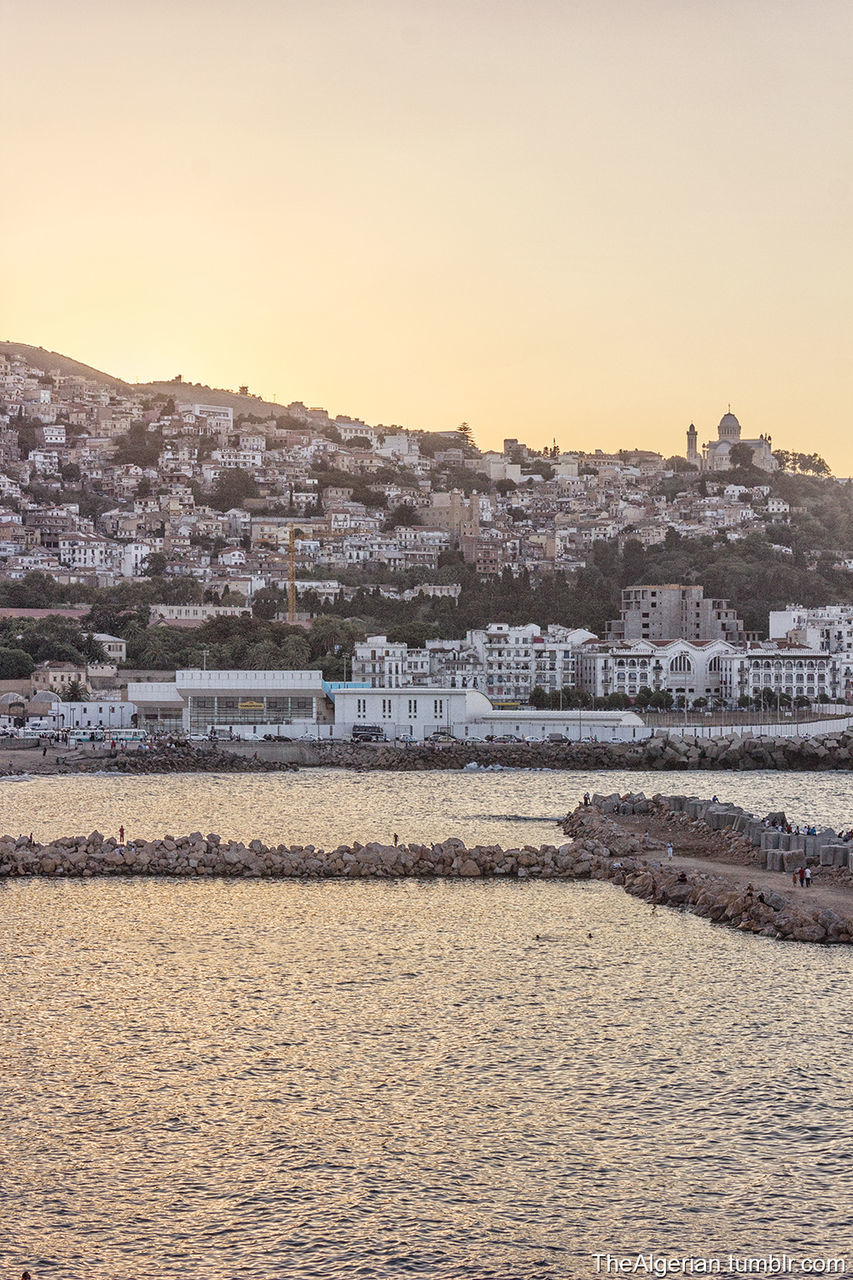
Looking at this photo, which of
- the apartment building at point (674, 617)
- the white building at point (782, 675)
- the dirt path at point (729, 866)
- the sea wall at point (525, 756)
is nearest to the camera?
the dirt path at point (729, 866)

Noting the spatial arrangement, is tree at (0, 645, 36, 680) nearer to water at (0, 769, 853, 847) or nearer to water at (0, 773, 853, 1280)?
water at (0, 769, 853, 847)

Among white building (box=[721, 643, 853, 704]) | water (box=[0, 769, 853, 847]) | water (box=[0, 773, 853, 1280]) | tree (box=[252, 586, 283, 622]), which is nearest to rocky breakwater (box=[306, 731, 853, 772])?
water (box=[0, 769, 853, 847])

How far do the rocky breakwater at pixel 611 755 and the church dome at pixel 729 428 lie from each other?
10296 centimetres

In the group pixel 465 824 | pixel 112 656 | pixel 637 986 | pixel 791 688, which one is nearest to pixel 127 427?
pixel 112 656

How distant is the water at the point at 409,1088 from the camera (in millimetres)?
8273

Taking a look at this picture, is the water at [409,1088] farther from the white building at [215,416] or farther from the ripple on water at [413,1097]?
the white building at [215,416]

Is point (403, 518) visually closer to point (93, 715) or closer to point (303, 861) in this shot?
point (93, 715)

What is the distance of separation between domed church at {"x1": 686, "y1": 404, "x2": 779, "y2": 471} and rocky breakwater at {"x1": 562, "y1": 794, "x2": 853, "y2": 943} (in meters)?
110

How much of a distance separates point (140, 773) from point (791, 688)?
28122 millimetres

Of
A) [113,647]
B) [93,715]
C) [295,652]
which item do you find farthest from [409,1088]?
[113,647]

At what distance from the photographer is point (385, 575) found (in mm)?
87188

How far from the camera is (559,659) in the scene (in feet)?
193

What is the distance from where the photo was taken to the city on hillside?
5141cm

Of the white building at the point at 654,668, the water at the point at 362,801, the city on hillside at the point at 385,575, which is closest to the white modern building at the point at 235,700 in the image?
the city on hillside at the point at 385,575
